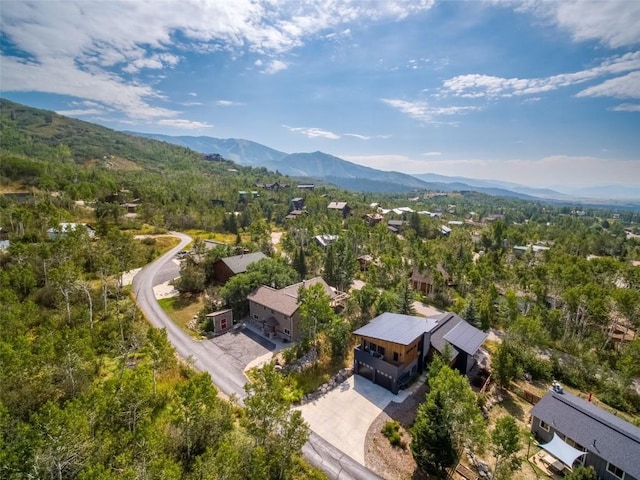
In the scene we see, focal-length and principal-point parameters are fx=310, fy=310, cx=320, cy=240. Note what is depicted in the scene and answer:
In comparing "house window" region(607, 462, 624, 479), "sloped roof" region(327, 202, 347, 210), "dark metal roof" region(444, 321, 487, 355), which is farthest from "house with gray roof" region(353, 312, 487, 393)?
"sloped roof" region(327, 202, 347, 210)

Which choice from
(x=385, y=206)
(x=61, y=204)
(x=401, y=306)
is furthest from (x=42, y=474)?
(x=385, y=206)

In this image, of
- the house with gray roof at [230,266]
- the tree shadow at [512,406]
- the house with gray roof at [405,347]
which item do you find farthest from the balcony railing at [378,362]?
the house with gray roof at [230,266]

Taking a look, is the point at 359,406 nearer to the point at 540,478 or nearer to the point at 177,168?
the point at 540,478

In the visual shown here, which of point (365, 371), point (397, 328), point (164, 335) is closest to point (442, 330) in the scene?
point (397, 328)

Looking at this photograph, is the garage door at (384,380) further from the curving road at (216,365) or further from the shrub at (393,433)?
the curving road at (216,365)

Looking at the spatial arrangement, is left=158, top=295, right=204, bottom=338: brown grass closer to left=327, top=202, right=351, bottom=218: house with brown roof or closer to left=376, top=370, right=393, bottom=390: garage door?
left=376, top=370, right=393, bottom=390: garage door
